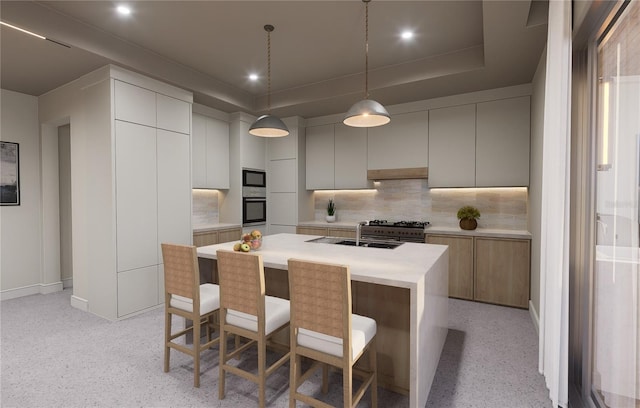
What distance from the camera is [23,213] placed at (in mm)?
4254

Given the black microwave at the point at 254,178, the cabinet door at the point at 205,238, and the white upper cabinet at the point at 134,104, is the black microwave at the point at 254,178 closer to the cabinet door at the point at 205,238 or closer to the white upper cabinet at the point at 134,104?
the cabinet door at the point at 205,238

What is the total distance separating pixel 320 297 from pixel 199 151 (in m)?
3.86

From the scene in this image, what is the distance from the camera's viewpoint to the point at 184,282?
2248 millimetres

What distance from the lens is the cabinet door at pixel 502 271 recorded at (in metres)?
3.69

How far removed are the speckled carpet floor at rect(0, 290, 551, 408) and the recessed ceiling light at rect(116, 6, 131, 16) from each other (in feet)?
9.87

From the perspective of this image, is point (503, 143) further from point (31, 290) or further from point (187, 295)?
point (31, 290)

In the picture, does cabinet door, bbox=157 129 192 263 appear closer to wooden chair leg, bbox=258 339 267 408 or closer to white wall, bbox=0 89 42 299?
white wall, bbox=0 89 42 299

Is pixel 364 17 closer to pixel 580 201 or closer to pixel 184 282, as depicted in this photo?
pixel 580 201

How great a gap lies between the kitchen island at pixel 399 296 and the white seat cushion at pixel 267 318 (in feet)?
0.88

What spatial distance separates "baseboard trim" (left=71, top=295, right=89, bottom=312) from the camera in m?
3.74

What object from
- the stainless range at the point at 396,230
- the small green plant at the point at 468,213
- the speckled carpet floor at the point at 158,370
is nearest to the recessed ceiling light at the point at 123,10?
the speckled carpet floor at the point at 158,370

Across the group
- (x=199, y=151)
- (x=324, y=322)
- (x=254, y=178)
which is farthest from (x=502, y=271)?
(x=199, y=151)

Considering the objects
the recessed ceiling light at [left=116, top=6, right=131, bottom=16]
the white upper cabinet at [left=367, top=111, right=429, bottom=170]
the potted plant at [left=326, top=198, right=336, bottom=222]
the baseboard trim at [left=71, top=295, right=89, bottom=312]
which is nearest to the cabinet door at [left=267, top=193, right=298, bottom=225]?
the potted plant at [left=326, top=198, right=336, bottom=222]

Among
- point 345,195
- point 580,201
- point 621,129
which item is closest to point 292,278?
point 621,129
